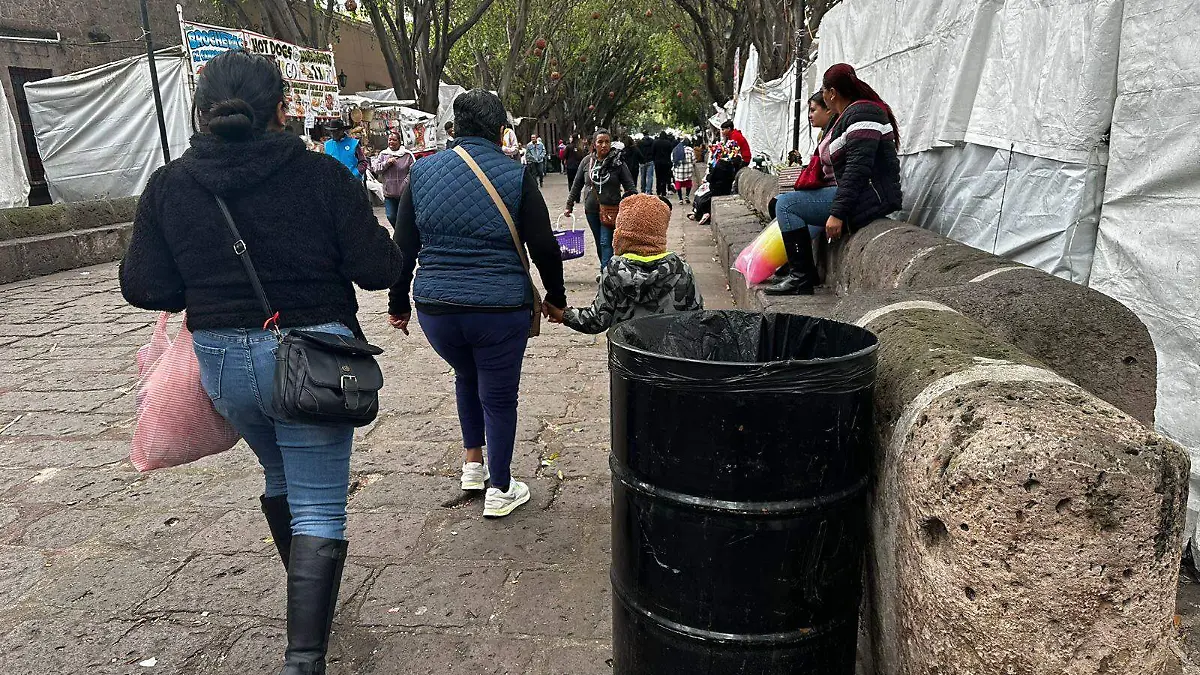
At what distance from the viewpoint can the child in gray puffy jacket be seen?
3396 millimetres

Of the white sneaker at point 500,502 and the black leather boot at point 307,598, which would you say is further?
the white sneaker at point 500,502

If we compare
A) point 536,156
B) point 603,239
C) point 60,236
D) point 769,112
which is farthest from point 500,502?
point 536,156

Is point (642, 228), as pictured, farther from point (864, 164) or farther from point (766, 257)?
point (766, 257)

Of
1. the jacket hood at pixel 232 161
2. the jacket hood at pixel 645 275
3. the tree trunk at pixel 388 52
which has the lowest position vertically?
the jacket hood at pixel 645 275

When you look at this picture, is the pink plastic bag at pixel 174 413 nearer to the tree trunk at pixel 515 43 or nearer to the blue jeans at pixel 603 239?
the blue jeans at pixel 603 239

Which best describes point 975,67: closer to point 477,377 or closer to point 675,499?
point 477,377

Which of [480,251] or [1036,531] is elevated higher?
[480,251]

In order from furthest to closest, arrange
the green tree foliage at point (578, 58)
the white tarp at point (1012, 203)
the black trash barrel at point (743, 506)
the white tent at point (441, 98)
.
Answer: the green tree foliage at point (578, 58) < the white tent at point (441, 98) < the white tarp at point (1012, 203) < the black trash barrel at point (743, 506)

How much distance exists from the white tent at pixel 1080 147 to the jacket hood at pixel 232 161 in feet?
9.53

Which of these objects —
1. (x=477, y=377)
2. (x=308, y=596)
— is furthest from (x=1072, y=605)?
(x=477, y=377)

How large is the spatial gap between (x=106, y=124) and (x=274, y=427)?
43.6 ft

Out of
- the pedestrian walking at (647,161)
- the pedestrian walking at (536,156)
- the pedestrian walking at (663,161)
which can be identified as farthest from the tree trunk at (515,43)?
the pedestrian walking at (536,156)

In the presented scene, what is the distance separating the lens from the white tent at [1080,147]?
9.12 ft

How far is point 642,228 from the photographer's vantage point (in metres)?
3.41
